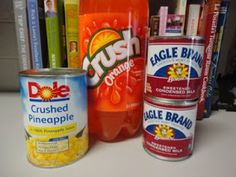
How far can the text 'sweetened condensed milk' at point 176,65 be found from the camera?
31 centimetres

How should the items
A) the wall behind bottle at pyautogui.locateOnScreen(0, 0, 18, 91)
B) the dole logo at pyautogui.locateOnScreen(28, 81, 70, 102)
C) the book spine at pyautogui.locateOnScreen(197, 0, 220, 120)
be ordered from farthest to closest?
the wall behind bottle at pyautogui.locateOnScreen(0, 0, 18, 91), the book spine at pyautogui.locateOnScreen(197, 0, 220, 120), the dole logo at pyautogui.locateOnScreen(28, 81, 70, 102)

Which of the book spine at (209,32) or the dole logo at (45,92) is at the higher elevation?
the book spine at (209,32)

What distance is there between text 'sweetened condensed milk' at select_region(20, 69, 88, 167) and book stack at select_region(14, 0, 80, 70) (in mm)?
240

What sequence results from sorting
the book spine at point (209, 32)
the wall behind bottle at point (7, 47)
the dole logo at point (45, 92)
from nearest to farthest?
the dole logo at point (45, 92)
the book spine at point (209, 32)
the wall behind bottle at point (7, 47)

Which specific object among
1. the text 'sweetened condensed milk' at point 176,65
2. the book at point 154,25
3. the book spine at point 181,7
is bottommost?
the text 'sweetened condensed milk' at point 176,65

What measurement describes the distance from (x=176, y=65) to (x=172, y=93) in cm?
5

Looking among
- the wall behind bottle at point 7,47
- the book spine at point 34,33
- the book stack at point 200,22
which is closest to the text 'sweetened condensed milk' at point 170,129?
the book stack at point 200,22

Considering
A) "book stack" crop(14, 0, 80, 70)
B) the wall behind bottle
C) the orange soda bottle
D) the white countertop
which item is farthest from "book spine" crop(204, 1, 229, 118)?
the wall behind bottle

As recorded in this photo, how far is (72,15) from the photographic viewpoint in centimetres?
52

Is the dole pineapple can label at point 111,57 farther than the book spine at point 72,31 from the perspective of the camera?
No

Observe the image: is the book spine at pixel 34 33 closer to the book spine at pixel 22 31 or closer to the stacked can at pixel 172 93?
the book spine at pixel 22 31

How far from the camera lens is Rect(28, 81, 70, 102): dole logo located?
11.6 inches

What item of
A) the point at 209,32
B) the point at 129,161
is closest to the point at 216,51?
the point at 209,32

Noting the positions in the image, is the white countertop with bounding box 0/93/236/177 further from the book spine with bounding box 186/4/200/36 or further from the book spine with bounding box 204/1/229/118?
the book spine with bounding box 186/4/200/36
